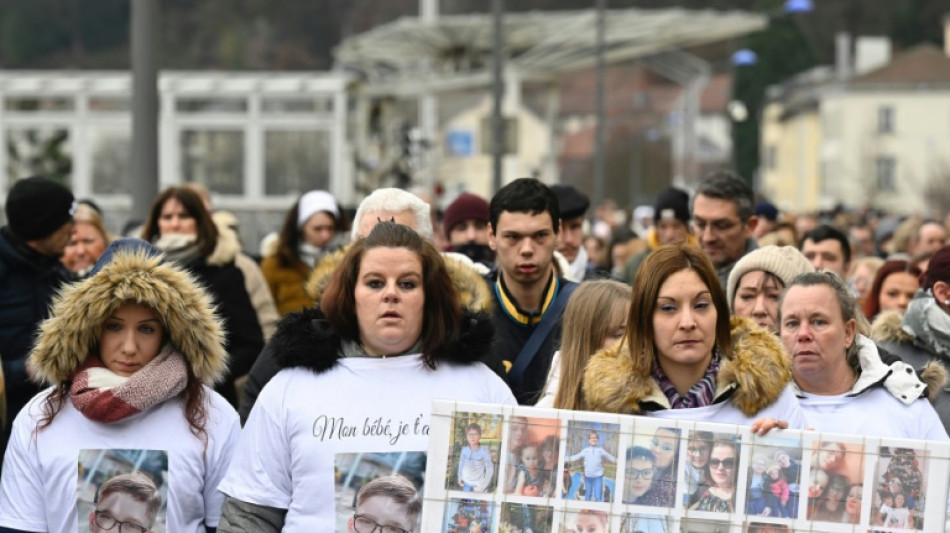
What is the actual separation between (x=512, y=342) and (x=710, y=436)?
226 centimetres

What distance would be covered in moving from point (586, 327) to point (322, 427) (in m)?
1.08

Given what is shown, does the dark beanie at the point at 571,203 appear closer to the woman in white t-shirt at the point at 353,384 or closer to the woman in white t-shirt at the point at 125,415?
the woman in white t-shirt at the point at 125,415

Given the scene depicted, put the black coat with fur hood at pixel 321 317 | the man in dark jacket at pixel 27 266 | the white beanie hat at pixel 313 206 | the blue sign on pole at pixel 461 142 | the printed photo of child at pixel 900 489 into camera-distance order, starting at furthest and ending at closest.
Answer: the blue sign on pole at pixel 461 142 < the white beanie hat at pixel 313 206 < the man in dark jacket at pixel 27 266 < the black coat with fur hood at pixel 321 317 < the printed photo of child at pixel 900 489

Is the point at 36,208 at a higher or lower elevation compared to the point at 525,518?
higher

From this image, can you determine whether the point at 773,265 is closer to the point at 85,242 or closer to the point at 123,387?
the point at 123,387

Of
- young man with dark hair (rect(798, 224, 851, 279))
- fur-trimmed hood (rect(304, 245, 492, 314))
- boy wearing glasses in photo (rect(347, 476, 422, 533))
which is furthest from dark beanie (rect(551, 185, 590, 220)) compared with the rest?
boy wearing glasses in photo (rect(347, 476, 422, 533))

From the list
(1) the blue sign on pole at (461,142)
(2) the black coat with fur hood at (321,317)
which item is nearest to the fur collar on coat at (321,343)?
(2) the black coat with fur hood at (321,317)

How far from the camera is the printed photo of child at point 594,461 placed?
4.83m

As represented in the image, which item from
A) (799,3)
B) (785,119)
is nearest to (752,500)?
(799,3)

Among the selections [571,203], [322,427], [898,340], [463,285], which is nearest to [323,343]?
[322,427]

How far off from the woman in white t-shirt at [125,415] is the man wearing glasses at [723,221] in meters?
3.73

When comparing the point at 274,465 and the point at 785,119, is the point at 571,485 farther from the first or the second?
the point at 785,119

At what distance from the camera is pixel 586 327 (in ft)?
19.3

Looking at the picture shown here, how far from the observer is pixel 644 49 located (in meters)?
43.9
